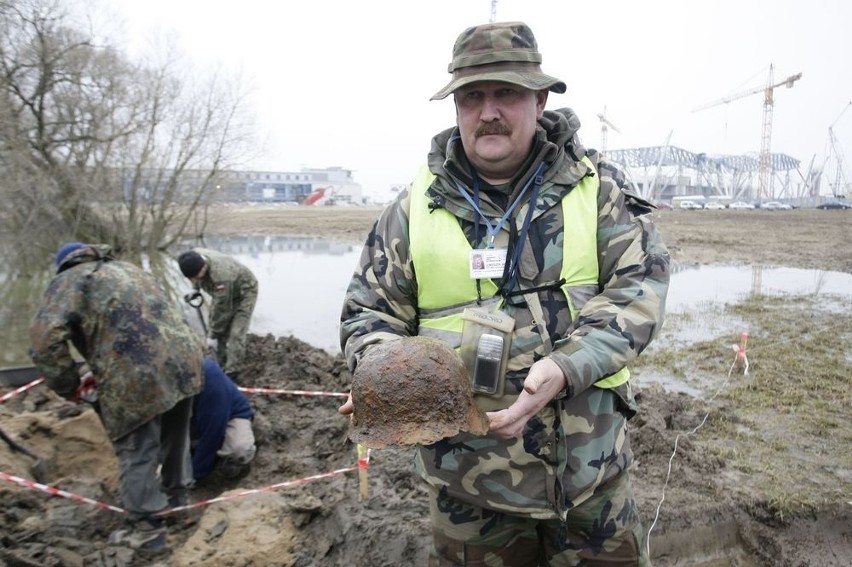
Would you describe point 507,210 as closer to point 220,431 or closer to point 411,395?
point 411,395

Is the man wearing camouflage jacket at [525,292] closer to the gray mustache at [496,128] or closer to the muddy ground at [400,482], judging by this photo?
the gray mustache at [496,128]

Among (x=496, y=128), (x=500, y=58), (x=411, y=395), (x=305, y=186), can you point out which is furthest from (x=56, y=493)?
(x=305, y=186)

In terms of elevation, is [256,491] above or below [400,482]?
below

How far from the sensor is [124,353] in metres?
4.14

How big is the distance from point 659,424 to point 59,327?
16.6ft

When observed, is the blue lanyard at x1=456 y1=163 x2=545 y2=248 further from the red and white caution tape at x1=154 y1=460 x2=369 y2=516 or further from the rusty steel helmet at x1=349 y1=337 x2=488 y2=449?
the red and white caution tape at x1=154 y1=460 x2=369 y2=516

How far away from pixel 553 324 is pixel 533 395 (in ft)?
1.06

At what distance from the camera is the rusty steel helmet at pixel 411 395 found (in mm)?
2023

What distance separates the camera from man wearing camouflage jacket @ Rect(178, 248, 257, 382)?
23.1 ft

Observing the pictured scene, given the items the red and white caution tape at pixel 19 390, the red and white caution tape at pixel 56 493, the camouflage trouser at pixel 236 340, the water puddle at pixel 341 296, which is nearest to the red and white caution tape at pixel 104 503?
the red and white caution tape at pixel 56 493

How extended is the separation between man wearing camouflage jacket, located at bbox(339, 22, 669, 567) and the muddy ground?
2.03m

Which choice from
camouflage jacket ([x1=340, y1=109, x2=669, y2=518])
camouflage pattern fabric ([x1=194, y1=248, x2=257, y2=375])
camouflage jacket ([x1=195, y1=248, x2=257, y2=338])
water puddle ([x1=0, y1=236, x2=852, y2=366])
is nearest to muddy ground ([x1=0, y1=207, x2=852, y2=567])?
camouflage pattern fabric ([x1=194, y1=248, x2=257, y2=375])

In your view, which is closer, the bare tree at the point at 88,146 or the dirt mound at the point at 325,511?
the dirt mound at the point at 325,511

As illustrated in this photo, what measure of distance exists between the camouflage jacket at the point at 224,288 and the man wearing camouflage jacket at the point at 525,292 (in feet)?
17.7
